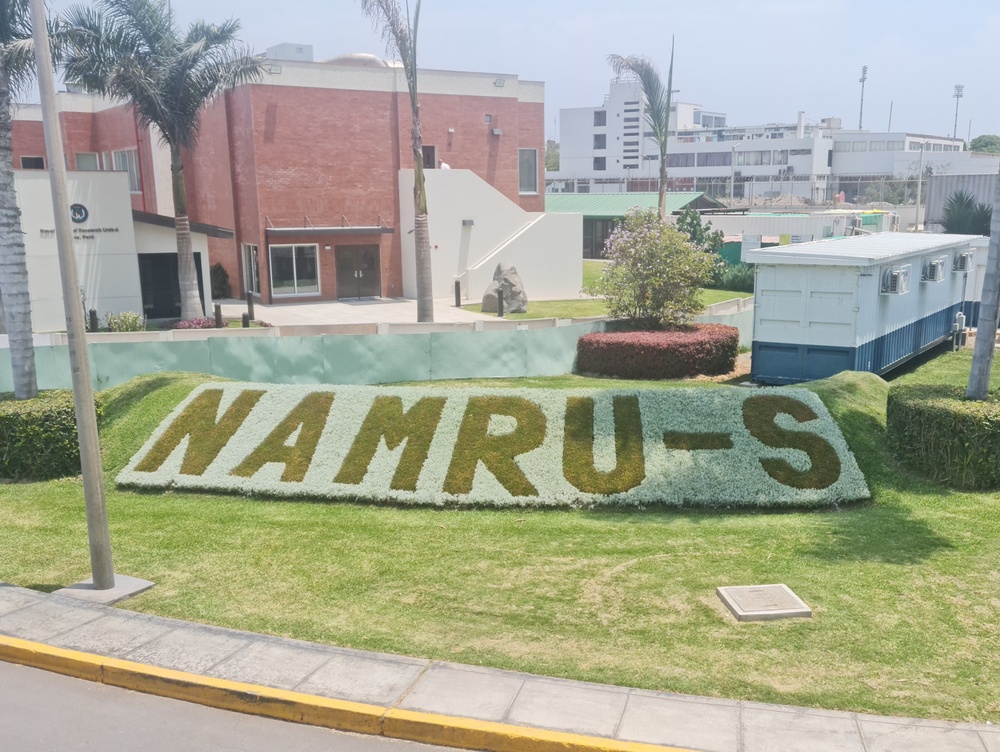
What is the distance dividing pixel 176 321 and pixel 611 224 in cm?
3175

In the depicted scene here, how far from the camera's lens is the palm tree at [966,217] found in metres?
37.4

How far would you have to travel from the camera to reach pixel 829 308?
18.9 m

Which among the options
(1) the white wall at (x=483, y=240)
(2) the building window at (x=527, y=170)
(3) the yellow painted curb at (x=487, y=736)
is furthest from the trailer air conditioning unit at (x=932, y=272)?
(2) the building window at (x=527, y=170)

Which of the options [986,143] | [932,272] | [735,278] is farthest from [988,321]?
[986,143]

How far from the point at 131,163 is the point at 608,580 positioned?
42.8 meters

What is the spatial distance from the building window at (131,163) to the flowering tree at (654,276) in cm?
3006

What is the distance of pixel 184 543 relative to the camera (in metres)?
11.2

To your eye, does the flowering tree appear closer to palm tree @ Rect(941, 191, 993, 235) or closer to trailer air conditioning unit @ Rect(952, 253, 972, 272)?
trailer air conditioning unit @ Rect(952, 253, 972, 272)

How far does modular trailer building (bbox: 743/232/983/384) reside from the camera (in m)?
18.7

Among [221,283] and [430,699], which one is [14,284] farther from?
[221,283]

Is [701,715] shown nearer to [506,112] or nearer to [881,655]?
[881,655]

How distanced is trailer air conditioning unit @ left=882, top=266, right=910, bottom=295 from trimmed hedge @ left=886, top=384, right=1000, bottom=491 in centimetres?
736

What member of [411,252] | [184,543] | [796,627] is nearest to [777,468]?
[796,627]

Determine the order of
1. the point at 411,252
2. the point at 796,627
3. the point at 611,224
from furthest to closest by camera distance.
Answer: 1. the point at 611,224
2. the point at 411,252
3. the point at 796,627
